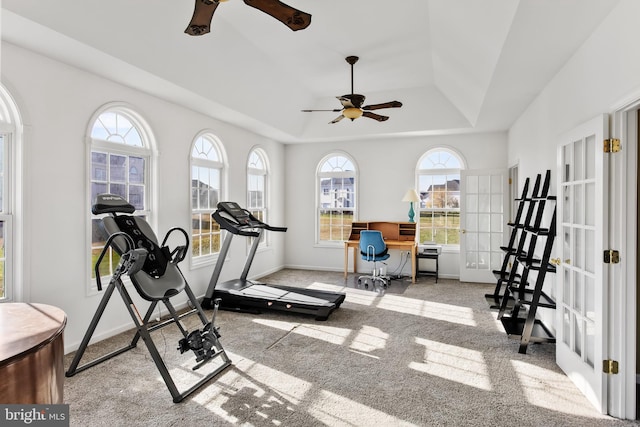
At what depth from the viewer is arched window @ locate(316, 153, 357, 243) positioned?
7.70m

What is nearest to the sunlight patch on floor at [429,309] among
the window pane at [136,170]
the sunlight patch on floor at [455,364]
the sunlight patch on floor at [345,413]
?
the sunlight patch on floor at [455,364]

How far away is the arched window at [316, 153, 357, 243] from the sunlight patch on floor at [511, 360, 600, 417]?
4793 millimetres

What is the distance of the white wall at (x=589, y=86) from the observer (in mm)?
2240

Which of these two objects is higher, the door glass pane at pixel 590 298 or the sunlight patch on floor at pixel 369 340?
the door glass pane at pixel 590 298

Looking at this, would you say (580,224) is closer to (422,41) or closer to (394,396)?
(394,396)

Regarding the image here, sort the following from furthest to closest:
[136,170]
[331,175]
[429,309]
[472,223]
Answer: [331,175] → [472,223] → [429,309] → [136,170]

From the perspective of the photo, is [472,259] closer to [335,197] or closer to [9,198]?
[335,197]

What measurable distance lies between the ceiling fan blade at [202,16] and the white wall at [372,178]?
15.4 feet

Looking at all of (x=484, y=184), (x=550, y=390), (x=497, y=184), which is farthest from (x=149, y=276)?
(x=497, y=184)

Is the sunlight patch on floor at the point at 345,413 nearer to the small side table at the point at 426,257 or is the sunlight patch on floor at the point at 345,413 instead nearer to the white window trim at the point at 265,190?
the small side table at the point at 426,257

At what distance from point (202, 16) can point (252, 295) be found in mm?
3439

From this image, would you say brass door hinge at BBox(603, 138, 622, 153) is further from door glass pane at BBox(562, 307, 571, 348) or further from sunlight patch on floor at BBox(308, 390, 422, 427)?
sunlight patch on floor at BBox(308, 390, 422, 427)

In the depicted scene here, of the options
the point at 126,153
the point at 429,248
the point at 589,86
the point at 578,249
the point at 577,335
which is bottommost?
the point at 577,335

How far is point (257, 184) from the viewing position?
7148mm
